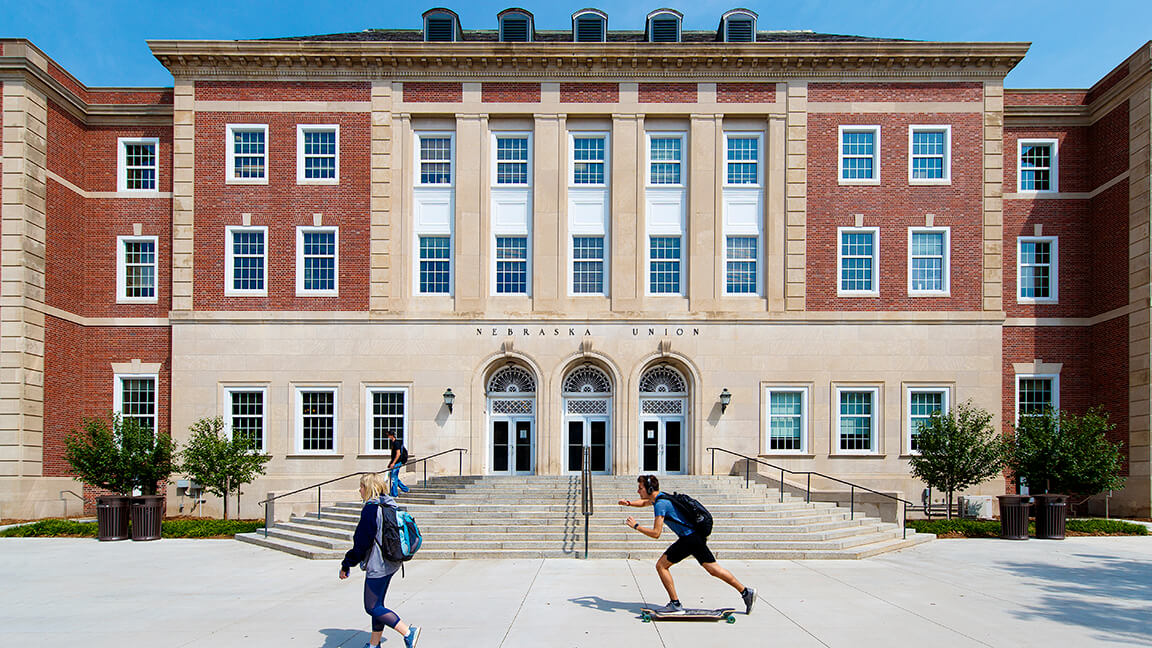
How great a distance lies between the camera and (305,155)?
28.6 metres

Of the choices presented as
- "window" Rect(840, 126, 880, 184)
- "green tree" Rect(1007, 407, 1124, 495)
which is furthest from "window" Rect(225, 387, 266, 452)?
"green tree" Rect(1007, 407, 1124, 495)

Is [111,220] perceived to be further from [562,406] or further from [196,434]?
[562,406]

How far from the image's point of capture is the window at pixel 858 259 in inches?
1113

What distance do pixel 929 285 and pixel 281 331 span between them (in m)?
20.2

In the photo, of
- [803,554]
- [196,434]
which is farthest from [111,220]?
[803,554]

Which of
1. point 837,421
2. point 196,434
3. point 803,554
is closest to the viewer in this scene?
point 803,554

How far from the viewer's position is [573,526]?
19.7 meters

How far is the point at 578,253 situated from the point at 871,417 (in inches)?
410

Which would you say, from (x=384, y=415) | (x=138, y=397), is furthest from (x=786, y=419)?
(x=138, y=397)

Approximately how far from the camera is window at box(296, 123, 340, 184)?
93.6 feet

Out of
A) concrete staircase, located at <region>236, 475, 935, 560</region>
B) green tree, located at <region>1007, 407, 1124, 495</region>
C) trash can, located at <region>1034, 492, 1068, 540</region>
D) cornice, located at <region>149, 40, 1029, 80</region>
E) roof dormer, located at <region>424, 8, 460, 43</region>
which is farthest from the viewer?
roof dormer, located at <region>424, 8, 460, 43</region>

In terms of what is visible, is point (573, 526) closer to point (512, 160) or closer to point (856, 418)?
point (856, 418)

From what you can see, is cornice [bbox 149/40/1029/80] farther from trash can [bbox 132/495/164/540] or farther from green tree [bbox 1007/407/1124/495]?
trash can [bbox 132/495/164/540]

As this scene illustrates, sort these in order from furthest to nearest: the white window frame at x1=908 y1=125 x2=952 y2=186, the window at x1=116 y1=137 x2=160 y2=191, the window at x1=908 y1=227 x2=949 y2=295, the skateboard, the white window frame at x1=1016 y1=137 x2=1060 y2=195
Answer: the white window frame at x1=1016 y1=137 x2=1060 y2=195, the window at x1=116 y1=137 x2=160 y2=191, the white window frame at x1=908 y1=125 x2=952 y2=186, the window at x1=908 y1=227 x2=949 y2=295, the skateboard
